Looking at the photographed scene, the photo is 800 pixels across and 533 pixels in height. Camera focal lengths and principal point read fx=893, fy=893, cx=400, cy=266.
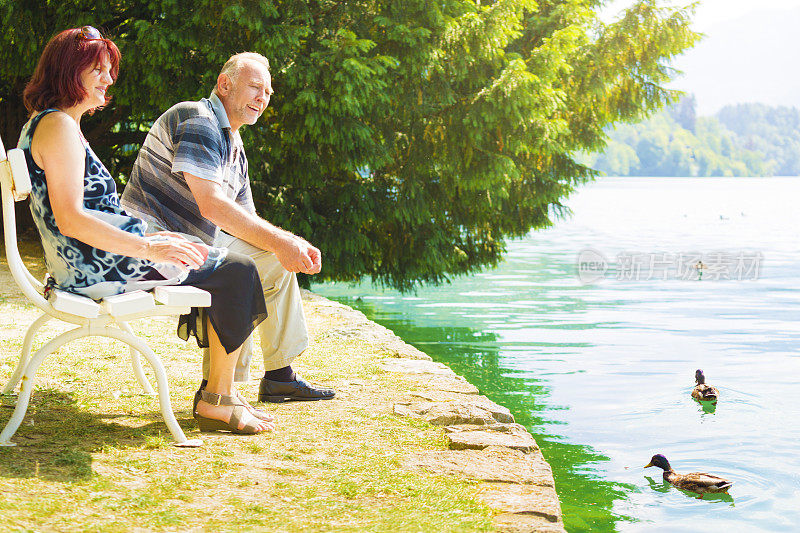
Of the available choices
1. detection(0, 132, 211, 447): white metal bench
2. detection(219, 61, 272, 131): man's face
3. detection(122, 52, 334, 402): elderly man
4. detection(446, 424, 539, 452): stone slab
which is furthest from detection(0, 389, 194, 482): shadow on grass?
detection(219, 61, 272, 131): man's face

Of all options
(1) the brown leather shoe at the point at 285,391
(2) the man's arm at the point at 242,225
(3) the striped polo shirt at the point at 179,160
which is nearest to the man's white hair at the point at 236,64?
(3) the striped polo shirt at the point at 179,160

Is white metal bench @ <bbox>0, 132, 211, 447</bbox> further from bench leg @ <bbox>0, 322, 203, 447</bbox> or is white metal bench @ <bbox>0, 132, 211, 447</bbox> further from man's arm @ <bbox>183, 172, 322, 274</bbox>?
man's arm @ <bbox>183, 172, 322, 274</bbox>

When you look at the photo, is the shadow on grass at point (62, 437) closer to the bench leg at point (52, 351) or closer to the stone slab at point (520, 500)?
the bench leg at point (52, 351)

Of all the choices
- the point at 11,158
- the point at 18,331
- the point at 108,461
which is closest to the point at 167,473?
the point at 108,461

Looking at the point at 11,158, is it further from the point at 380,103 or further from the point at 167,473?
the point at 380,103

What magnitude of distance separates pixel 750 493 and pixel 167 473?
453 centimetres

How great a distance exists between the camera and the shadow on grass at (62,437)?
120 inches

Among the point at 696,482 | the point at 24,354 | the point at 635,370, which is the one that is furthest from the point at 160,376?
the point at 635,370

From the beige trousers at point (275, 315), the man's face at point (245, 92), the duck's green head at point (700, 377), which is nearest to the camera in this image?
the man's face at point (245, 92)

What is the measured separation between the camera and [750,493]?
6.19 m

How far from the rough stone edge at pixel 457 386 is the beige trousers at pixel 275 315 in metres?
0.88

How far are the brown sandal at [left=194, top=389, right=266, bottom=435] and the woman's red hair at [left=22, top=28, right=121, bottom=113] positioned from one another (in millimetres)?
1303

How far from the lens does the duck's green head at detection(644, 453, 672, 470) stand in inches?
245

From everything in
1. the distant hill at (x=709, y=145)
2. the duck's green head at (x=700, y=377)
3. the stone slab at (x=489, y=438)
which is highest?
the distant hill at (x=709, y=145)
